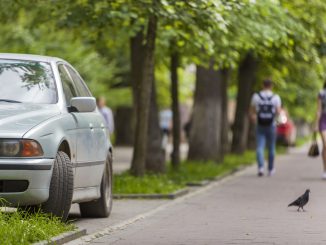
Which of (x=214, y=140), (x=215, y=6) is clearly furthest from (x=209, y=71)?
(x=215, y=6)

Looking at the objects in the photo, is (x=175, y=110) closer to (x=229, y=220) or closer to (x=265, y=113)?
(x=265, y=113)

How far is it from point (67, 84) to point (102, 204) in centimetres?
153

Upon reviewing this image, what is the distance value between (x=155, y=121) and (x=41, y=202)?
10.1m

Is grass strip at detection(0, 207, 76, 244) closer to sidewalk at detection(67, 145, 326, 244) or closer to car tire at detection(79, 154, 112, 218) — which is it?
sidewalk at detection(67, 145, 326, 244)

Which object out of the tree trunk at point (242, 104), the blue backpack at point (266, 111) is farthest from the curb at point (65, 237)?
the tree trunk at point (242, 104)

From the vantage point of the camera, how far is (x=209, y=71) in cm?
2486

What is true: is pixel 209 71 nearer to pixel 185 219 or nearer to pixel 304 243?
pixel 185 219

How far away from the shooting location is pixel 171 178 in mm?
19422

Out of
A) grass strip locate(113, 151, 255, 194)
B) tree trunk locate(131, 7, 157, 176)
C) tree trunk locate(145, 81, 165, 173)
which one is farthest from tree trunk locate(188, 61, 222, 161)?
tree trunk locate(131, 7, 157, 176)

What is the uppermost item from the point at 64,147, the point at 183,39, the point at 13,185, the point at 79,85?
the point at 183,39

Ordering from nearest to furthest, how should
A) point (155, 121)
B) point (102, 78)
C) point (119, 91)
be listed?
point (155, 121) < point (102, 78) < point (119, 91)

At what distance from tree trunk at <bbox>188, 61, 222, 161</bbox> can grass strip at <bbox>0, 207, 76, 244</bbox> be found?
14.6m

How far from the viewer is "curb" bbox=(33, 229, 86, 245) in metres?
9.12

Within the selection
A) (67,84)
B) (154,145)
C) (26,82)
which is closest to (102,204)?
(67,84)
